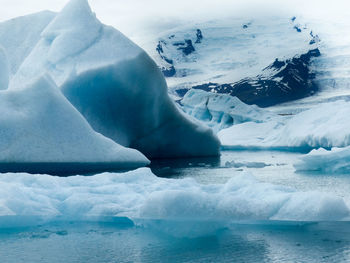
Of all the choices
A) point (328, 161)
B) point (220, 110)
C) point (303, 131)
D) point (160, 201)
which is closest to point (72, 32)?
point (328, 161)

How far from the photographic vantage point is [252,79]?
2450 inches

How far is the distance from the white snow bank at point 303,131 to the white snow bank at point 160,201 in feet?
34.4

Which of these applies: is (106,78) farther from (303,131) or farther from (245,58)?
(245,58)

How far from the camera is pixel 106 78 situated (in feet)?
37.1

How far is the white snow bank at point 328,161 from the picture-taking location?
371 inches

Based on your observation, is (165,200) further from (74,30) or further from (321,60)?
(321,60)

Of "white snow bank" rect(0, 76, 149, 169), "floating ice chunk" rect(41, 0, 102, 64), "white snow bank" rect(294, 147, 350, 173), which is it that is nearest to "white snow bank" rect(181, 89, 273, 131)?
"floating ice chunk" rect(41, 0, 102, 64)

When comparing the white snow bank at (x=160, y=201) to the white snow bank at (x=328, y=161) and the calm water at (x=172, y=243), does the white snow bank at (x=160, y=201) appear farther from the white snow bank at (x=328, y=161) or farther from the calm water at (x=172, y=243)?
the white snow bank at (x=328, y=161)

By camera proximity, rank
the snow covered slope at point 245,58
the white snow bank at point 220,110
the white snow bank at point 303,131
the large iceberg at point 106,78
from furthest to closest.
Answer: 1. the snow covered slope at point 245,58
2. the white snow bank at point 220,110
3. the white snow bank at point 303,131
4. the large iceberg at point 106,78

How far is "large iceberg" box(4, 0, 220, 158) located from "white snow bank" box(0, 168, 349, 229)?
6277 mm

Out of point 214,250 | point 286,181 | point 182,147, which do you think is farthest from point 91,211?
point 182,147

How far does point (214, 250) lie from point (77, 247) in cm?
90

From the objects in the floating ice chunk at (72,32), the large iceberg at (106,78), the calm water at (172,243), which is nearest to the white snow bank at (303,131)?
the large iceberg at (106,78)

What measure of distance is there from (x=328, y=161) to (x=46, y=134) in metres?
5.00
